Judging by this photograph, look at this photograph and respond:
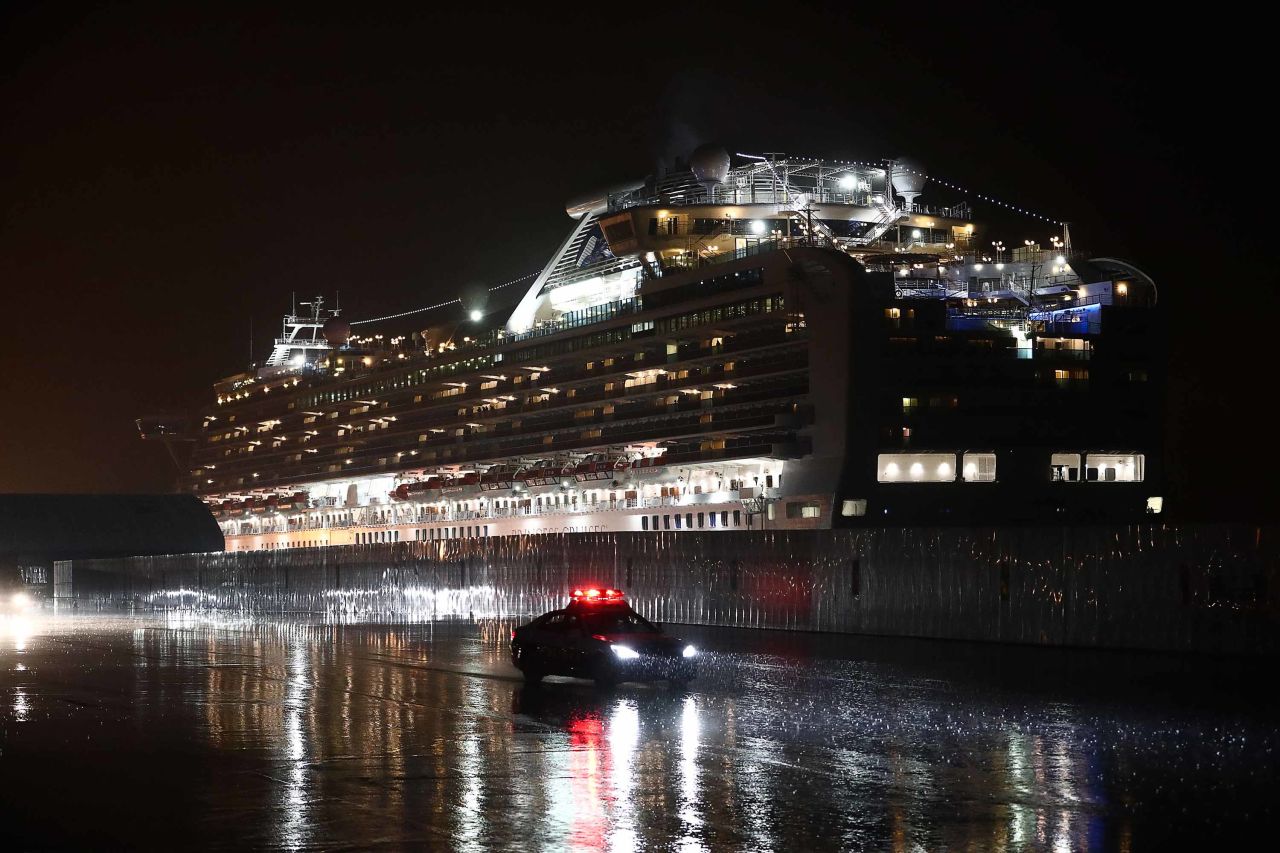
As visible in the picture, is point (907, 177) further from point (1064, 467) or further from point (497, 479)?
point (497, 479)

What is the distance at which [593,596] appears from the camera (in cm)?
2381

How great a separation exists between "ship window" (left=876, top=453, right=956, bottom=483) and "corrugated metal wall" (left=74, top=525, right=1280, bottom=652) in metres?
27.6

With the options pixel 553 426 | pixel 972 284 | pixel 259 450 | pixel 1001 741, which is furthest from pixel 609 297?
pixel 1001 741

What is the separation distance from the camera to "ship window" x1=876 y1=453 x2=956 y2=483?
71062 mm

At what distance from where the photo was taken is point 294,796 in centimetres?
1138

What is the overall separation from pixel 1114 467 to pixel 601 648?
196 ft

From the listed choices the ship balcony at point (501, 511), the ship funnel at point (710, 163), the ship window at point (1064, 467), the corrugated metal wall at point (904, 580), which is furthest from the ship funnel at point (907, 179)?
the corrugated metal wall at point (904, 580)

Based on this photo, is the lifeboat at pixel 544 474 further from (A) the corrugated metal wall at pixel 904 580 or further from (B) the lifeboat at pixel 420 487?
(A) the corrugated metal wall at pixel 904 580

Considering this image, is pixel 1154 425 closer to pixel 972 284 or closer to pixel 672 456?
pixel 972 284

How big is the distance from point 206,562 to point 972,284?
40208 millimetres

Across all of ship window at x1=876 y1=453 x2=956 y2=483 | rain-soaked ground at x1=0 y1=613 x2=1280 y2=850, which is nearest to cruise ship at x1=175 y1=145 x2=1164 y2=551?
ship window at x1=876 y1=453 x2=956 y2=483

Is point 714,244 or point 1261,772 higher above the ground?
point 714,244

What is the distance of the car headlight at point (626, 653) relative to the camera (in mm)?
19891

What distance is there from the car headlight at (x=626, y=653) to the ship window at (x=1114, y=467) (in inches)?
2290
